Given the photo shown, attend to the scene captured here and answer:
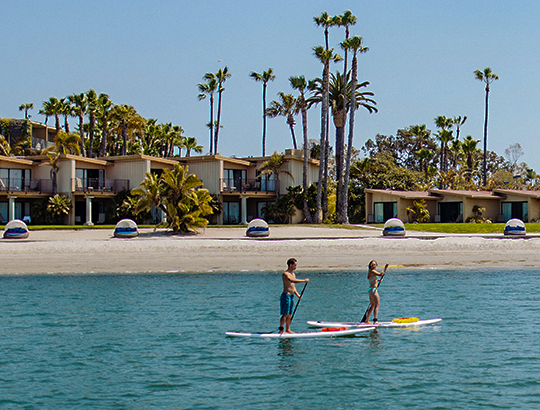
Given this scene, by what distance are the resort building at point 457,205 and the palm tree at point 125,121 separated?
28928 mm

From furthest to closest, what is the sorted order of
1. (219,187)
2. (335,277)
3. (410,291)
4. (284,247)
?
1. (219,187)
2. (284,247)
3. (335,277)
4. (410,291)

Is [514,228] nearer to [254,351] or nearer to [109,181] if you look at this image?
[254,351]

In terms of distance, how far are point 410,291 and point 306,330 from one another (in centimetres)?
688

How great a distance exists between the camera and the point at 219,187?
53500 mm

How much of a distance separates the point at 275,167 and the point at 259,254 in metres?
25.8

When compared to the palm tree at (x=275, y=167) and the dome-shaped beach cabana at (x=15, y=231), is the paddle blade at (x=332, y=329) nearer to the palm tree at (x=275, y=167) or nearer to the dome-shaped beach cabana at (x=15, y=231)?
the dome-shaped beach cabana at (x=15, y=231)

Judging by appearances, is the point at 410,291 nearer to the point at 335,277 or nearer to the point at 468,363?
the point at 335,277

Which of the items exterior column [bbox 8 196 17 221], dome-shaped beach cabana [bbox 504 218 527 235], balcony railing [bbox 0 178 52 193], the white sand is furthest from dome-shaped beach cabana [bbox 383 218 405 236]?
exterior column [bbox 8 196 17 221]

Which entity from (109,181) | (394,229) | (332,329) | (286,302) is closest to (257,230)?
(394,229)

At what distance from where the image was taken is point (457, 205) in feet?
169

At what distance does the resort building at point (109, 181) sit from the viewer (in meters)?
52.3

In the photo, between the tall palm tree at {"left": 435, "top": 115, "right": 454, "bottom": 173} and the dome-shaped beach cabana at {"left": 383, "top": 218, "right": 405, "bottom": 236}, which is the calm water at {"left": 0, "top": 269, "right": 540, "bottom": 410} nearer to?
the dome-shaped beach cabana at {"left": 383, "top": 218, "right": 405, "bottom": 236}

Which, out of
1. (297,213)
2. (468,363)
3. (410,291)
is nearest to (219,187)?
(297,213)

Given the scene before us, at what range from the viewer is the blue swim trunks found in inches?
533
